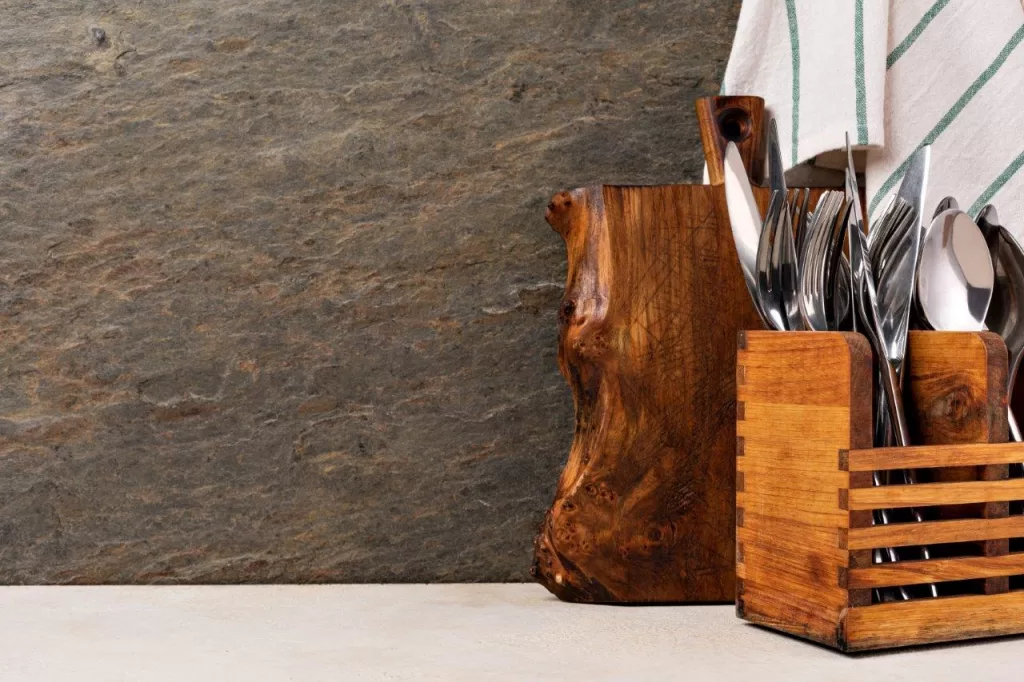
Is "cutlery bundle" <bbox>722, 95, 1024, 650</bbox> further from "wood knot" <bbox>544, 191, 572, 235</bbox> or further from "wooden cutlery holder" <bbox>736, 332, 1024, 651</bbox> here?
"wood knot" <bbox>544, 191, 572, 235</bbox>

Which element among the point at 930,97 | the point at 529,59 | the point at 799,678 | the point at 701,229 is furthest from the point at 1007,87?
the point at 799,678

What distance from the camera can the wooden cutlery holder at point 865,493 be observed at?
577 mm

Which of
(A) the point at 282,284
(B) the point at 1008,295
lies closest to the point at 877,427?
(B) the point at 1008,295

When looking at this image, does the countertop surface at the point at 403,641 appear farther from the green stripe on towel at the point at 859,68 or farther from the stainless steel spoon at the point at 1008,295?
the green stripe on towel at the point at 859,68

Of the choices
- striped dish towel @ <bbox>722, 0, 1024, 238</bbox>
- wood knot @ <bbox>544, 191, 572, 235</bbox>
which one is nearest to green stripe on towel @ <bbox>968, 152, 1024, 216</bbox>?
striped dish towel @ <bbox>722, 0, 1024, 238</bbox>

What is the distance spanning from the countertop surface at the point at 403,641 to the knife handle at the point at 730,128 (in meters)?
0.38

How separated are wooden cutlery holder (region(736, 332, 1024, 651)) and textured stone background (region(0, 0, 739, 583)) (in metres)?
0.26

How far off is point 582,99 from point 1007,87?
1.18ft

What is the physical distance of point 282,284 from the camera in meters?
0.84

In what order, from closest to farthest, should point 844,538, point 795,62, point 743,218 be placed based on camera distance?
point 844,538 → point 743,218 → point 795,62

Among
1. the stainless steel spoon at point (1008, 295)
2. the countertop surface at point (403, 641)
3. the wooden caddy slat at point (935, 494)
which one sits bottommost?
the countertop surface at point (403, 641)

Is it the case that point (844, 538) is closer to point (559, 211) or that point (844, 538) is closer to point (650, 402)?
point (650, 402)

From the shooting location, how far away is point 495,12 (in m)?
0.86

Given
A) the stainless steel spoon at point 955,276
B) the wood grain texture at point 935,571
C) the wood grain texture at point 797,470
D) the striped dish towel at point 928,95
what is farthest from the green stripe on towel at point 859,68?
the wood grain texture at point 935,571
